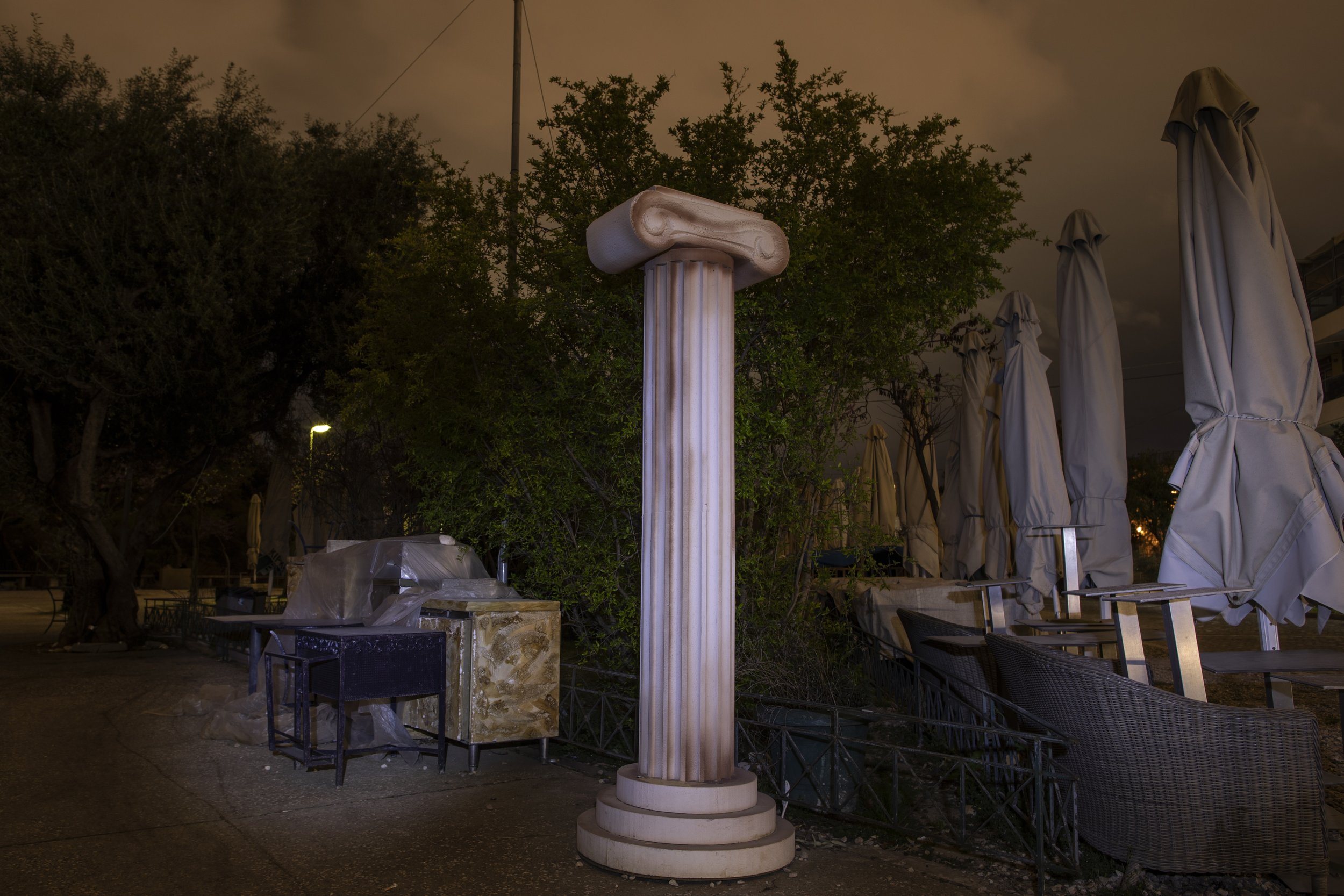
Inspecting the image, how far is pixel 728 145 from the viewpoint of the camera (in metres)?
7.27

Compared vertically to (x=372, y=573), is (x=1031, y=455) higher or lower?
higher

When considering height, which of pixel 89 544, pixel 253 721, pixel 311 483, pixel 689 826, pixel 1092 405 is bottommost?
pixel 253 721

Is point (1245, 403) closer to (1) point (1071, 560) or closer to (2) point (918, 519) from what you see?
(1) point (1071, 560)

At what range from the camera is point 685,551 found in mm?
4043

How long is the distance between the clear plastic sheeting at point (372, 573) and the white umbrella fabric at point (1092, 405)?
4202 mm

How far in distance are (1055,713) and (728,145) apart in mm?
5027

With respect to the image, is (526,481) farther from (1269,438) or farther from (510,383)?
(1269,438)

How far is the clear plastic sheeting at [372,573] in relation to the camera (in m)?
6.39

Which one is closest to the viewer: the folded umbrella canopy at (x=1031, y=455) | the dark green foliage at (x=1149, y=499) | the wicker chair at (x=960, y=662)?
the wicker chair at (x=960, y=662)

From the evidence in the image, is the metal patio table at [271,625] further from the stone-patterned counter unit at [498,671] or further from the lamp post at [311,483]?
the lamp post at [311,483]

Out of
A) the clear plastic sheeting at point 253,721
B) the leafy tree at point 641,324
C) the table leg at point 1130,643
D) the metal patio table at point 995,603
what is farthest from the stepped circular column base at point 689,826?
the clear plastic sheeting at point 253,721

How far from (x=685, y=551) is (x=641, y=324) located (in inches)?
116

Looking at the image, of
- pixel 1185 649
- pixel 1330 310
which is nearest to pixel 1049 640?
pixel 1185 649

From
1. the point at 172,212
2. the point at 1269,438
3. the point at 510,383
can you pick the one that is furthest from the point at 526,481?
the point at 172,212
